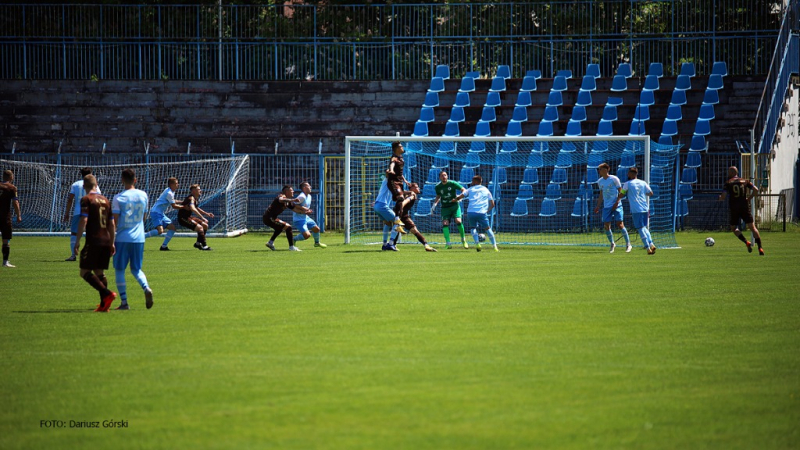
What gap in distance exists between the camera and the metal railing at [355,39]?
3528 centimetres

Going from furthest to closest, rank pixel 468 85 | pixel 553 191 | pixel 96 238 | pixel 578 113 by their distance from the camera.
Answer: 1. pixel 468 85
2. pixel 578 113
3. pixel 553 191
4. pixel 96 238

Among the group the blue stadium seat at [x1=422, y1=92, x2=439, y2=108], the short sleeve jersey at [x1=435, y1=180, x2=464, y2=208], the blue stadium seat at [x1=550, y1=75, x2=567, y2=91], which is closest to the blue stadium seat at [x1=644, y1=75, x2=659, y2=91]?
the blue stadium seat at [x1=550, y1=75, x2=567, y2=91]

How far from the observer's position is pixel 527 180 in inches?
1230

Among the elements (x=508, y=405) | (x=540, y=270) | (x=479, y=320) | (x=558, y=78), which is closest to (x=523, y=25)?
(x=558, y=78)

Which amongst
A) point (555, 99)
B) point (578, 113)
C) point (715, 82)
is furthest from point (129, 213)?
point (715, 82)

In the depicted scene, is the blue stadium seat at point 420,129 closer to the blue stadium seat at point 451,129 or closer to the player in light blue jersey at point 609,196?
the blue stadium seat at point 451,129

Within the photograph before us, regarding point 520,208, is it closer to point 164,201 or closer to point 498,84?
point 498,84

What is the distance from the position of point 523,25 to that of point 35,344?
29959 mm

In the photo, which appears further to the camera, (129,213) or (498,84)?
(498,84)

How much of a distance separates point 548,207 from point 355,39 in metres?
10.8

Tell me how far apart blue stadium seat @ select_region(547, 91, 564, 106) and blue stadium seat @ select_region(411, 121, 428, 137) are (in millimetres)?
4351

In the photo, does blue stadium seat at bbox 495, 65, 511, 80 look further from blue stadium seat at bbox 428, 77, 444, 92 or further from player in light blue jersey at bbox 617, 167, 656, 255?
player in light blue jersey at bbox 617, 167, 656, 255

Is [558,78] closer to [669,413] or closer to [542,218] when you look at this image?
[542,218]

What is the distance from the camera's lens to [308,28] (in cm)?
3659
